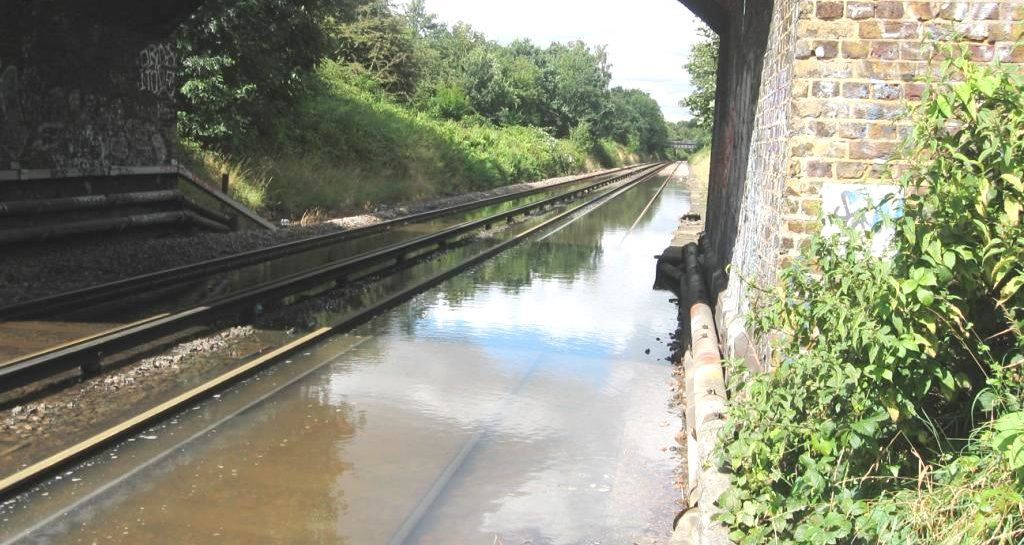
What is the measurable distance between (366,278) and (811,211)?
28.3 feet

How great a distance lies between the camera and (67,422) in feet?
19.2

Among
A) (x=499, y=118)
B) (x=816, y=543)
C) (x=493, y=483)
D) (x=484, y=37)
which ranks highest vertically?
(x=484, y=37)

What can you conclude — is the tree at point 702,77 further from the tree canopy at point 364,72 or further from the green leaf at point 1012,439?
the green leaf at point 1012,439

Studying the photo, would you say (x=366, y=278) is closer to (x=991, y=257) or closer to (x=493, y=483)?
(x=493, y=483)

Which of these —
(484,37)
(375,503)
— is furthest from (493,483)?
(484,37)

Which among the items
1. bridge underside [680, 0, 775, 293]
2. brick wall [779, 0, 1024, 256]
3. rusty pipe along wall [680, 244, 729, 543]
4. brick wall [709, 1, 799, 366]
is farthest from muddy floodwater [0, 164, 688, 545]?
brick wall [779, 0, 1024, 256]

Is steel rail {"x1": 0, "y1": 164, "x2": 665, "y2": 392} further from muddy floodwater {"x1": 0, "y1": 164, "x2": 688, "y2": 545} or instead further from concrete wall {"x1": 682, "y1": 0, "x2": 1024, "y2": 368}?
concrete wall {"x1": 682, "y1": 0, "x2": 1024, "y2": 368}

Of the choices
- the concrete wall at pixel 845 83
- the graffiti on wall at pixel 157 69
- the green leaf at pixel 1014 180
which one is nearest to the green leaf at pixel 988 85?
the green leaf at pixel 1014 180

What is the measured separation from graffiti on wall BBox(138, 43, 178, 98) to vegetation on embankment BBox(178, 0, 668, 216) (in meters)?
3.47

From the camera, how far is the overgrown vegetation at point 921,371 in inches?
116

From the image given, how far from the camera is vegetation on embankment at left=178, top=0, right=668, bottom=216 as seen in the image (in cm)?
1944

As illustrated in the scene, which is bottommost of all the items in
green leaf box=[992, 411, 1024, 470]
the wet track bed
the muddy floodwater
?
the muddy floodwater

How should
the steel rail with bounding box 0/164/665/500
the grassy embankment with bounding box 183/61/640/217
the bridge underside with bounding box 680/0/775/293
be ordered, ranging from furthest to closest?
the grassy embankment with bounding box 183/61/640/217 → the bridge underside with bounding box 680/0/775/293 → the steel rail with bounding box 0/164/665/500

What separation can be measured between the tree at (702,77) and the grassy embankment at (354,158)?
31.7 ft
